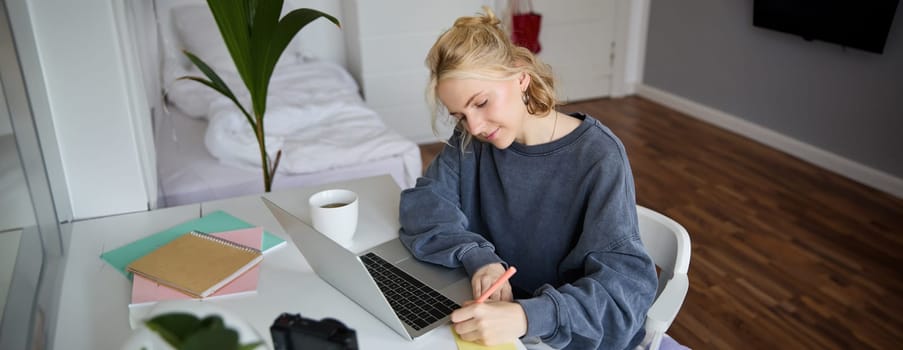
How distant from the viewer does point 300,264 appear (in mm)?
1225

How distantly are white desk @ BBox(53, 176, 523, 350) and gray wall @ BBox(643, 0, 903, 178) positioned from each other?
2.71 metres

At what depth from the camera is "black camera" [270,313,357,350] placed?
0.66 m

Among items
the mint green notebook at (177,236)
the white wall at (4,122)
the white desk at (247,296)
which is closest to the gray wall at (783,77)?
the white desk at (247,296)

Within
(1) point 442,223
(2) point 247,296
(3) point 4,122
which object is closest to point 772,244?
(1) point 442,223

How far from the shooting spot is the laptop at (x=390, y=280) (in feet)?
3.23

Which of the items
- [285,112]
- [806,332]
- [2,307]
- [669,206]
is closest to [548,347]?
[2,307]

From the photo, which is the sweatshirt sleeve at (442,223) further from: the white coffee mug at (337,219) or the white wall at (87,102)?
the white wall at (87,102)

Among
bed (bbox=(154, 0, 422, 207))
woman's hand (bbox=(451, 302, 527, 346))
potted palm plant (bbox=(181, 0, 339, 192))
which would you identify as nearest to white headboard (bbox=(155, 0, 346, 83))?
bed (bbox=(154, 0, 422, 207))

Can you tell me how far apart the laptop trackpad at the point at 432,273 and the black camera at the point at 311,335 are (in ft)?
1.61

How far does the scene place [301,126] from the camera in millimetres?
2686

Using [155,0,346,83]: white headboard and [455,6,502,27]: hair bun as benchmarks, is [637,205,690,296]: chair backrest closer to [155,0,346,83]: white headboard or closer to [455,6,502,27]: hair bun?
[455,6,502,27]: hair bun

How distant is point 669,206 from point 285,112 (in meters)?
1.75

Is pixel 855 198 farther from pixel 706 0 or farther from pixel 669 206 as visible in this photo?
pixel 706 0

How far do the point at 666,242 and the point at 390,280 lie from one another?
541 millimetres
